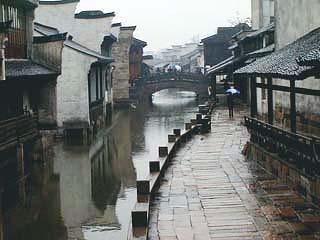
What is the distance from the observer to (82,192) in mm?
22375

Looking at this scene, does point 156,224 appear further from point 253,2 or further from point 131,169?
point 253,2

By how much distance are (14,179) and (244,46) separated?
2817cm

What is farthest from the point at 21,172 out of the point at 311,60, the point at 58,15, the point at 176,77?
the point at 176,77

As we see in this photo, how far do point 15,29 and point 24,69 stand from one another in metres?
2.76

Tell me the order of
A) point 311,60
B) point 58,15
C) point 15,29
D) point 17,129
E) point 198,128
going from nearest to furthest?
point 311,60 < point 17,129 < point 15,29 < point 198,128 < point 58,15

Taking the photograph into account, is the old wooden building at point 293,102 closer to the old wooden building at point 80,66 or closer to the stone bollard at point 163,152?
the stone bollard at point 163,152

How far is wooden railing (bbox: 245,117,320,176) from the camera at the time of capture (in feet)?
41.1

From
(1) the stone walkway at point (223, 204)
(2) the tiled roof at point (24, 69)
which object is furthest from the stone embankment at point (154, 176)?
(2) the tiled roof at point (24, 69)

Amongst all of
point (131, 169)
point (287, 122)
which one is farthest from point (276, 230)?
point (131, 169)

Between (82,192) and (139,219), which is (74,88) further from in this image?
(139,219)

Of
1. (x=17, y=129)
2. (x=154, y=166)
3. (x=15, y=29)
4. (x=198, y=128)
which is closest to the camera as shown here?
(x=154, y=166)

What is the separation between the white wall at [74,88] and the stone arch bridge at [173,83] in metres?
29.5

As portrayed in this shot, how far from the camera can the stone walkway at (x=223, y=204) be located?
37.2 feet


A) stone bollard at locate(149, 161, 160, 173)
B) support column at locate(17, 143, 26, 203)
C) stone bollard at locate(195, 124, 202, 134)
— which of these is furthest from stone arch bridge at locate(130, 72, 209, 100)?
stone bollard at locate(149, 161, 160, 173)
